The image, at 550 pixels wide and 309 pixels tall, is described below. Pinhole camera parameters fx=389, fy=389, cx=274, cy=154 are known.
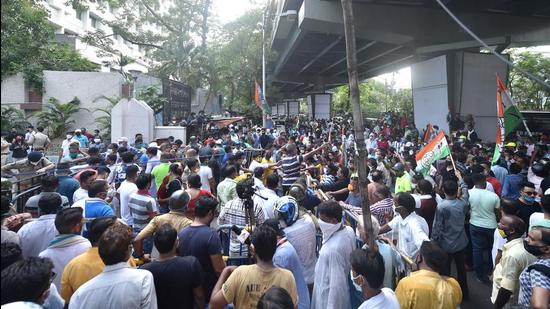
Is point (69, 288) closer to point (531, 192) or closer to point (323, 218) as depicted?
point (323, 218)

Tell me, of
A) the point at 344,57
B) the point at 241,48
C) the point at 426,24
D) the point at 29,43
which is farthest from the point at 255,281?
the point at 344,57

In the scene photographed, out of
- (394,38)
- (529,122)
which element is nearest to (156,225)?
(394,38)

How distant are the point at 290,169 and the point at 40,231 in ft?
16.5

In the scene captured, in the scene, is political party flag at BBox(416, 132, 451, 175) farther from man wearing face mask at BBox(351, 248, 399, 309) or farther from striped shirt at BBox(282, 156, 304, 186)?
man wearing face mask at BBox(351, 248, 399, 309)

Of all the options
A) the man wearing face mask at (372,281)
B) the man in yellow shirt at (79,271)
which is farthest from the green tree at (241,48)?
the man wearing face mask at (372,281)

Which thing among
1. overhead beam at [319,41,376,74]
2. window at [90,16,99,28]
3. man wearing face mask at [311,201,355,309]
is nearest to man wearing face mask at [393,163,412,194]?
man wearing face mask at [311,201,355,309]

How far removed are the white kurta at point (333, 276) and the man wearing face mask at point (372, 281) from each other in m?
0.68

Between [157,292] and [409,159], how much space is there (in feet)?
24.3

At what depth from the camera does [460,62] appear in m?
20.3

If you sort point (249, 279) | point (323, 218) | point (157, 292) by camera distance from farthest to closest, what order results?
point (323, 218), point (157, 292), point (249, 279)

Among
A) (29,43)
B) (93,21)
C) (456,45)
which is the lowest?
(456,45)

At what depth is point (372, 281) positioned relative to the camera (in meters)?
2.77

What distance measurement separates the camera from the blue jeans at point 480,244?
18.6 feet

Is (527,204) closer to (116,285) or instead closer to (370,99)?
(116,285)
